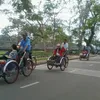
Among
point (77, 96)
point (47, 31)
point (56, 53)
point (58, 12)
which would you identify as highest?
point (58, 12)

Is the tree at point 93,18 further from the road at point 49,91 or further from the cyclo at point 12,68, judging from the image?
the road at point 49,91

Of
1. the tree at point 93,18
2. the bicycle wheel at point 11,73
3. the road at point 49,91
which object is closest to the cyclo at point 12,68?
the bicycle wheel at point 11,73

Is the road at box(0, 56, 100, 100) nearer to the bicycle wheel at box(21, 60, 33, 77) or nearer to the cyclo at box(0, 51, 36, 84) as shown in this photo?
the cyclo at box(0, 51, 36, 84)

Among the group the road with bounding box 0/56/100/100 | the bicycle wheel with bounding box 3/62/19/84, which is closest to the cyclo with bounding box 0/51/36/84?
the bicycle wheel with bounding box 3/62/19/84

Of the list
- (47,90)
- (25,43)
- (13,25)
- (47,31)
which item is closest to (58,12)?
(47,31)

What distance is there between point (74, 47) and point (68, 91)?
1658 inches

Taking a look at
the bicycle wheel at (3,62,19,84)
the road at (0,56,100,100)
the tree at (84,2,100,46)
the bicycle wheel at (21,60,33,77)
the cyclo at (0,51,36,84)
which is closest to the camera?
the road at (0,56,100,100)

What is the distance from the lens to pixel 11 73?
9.67m

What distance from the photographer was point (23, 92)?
8.03 metres

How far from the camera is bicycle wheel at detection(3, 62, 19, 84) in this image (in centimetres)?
941

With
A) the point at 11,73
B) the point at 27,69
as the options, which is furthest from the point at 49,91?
the point at 27,69

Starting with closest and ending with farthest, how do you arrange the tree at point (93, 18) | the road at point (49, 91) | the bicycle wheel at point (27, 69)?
1. the road at point (49, 91)
2. the bicycle wheel at point (27, 69)
3. the tree at point (93, 18)

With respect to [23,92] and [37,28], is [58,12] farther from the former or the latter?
[23,92]

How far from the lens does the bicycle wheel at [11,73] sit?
30.9ft
